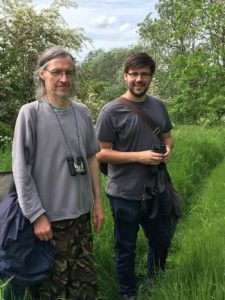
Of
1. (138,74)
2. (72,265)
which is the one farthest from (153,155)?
(72,265)

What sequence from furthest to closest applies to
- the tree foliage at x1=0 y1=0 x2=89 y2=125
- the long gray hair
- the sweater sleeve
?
the tree foliage at x1=0 y1=0 x2=89 y2=125 → the long gray hair → the sweater sleeve

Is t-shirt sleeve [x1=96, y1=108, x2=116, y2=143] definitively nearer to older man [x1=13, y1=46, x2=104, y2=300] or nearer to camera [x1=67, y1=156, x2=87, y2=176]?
older man [x1=13, y1=46, x2=104, y2=300]

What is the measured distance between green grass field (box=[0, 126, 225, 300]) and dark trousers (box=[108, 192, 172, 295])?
19 cm

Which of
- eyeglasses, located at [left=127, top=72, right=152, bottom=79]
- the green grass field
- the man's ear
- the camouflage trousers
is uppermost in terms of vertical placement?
the man's ear

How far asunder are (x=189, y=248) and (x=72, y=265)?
1.64 meters

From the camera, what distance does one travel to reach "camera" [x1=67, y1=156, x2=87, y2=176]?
292cm

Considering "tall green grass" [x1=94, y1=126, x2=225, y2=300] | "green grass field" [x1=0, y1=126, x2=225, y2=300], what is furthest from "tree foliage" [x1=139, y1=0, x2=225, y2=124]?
"tall green grass" [x1=94, y1=126, x2=225, y2=300]

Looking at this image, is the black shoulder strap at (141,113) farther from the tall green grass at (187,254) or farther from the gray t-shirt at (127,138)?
the tall green grass at (187,254)

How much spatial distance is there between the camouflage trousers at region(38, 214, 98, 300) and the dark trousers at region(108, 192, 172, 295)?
56cm

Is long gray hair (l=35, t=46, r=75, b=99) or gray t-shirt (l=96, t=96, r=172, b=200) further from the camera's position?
gray t-shirt (l=96, t=96, r=172, b=200)

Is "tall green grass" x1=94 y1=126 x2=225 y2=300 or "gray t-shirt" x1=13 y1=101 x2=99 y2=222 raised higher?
"gray t-shirt" x1=13 y1=101 x2=99 y2=222

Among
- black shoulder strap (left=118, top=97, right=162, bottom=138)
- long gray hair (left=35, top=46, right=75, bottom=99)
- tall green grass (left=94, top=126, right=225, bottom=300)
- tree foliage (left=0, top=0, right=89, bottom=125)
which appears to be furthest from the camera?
tree foliage (left=0, top=0, right=89, bottom=125)

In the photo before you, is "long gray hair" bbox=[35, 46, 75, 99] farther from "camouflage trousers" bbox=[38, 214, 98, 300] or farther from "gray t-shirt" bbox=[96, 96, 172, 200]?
"camouflage trousers" bbox=[38, 214, 98, 300]

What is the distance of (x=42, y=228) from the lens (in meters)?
2.79
